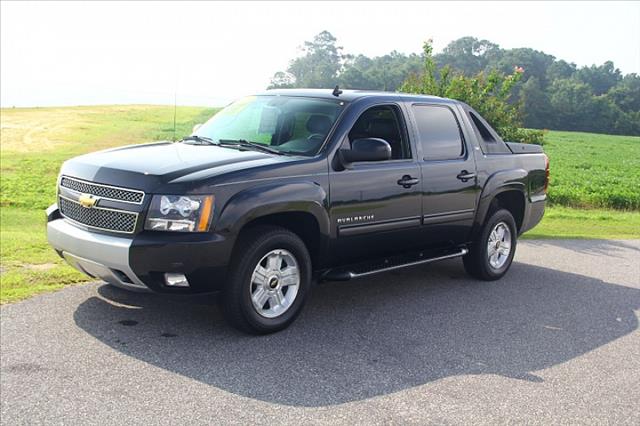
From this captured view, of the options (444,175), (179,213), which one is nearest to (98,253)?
(179,213)

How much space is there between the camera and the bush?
1310cm

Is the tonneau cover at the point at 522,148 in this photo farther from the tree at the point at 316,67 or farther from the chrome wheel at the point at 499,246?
the tree at the point at 316,67

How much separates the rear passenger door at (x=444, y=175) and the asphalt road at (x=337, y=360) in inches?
27.2

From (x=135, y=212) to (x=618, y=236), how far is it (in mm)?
9813

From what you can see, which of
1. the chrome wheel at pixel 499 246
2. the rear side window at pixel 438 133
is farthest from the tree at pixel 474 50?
the rear side window at pixel 438 133

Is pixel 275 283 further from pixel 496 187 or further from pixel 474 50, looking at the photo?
pixel 474 50

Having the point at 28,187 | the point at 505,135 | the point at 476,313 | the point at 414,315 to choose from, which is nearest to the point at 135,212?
the point at 414,315

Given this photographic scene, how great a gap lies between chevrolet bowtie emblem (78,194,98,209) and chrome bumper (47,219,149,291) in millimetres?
207

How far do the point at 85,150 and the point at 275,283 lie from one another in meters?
30.6

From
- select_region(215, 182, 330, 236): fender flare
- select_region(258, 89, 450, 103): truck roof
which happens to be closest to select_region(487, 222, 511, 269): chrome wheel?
select_region(258, 89, 450, 103): truck roof

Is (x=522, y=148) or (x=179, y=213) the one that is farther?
(x=522, y=148)

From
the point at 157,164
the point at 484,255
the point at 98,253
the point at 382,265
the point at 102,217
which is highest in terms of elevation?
the point at 157,164

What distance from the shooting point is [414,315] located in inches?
257

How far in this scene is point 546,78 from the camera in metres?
31.8
